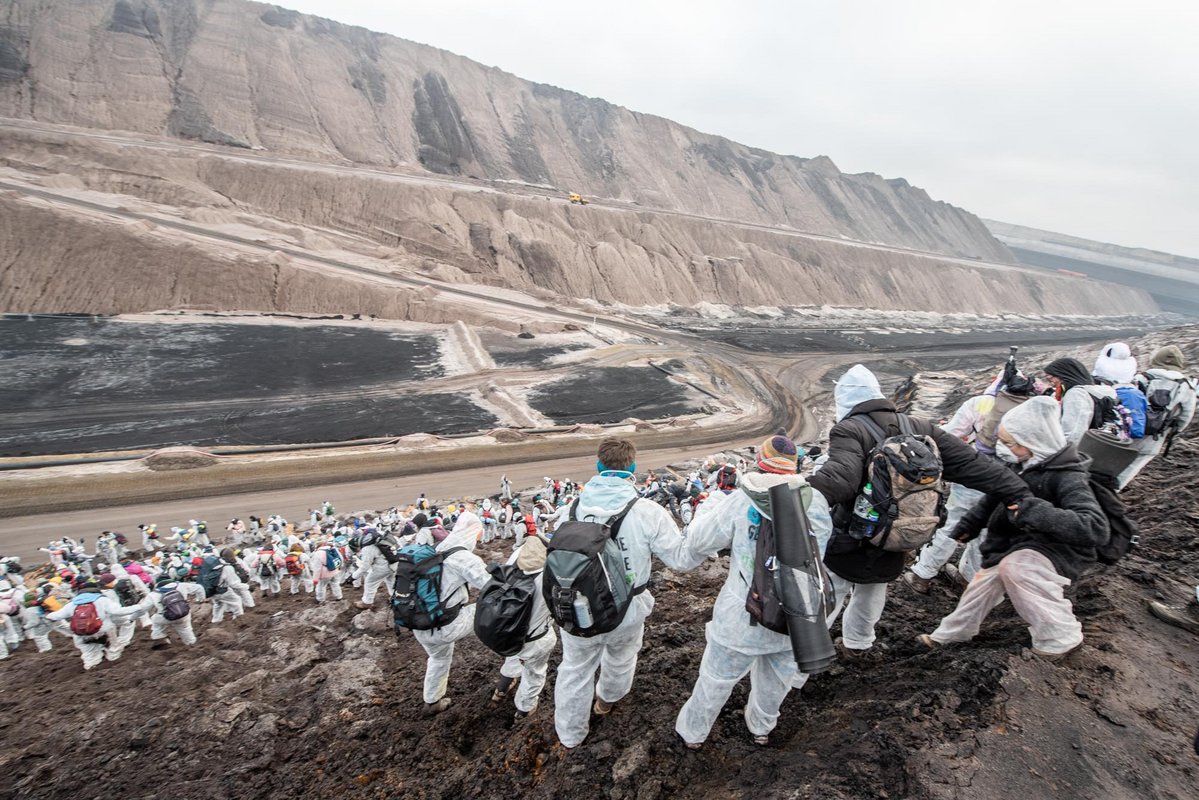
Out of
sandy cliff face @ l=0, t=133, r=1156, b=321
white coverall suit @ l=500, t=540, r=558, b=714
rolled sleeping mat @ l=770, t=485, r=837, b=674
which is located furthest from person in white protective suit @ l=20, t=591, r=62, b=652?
sandy cliff face @ l=0, t=133, r=1156, b=321

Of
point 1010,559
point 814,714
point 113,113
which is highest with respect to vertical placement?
point 113,113

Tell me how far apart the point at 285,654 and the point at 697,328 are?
34.4m

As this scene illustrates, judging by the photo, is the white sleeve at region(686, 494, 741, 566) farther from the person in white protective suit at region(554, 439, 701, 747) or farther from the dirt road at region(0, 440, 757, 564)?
the dirt road at region(0, 440, 757, 564)

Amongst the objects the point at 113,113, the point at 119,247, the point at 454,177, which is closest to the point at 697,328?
the point at 454,177

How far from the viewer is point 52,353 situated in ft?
69.0

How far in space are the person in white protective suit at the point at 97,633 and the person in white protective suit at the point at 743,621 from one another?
7.03 meters

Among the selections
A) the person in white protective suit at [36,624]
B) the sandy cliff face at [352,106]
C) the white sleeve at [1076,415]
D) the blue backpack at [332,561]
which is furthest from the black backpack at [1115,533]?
the sandy cliff face at [352,106]

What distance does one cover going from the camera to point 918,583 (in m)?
5.54

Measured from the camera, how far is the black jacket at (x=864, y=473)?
3.35m

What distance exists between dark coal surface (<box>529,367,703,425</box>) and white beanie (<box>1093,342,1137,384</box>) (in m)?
17.5

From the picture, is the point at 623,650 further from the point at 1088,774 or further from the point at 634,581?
the point at 1088,774

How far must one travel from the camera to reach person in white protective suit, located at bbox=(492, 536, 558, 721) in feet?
12.5

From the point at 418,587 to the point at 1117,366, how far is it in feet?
23.7

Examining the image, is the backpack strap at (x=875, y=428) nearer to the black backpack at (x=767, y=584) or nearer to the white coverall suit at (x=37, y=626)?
the black backpack at (x=767, y=584)
